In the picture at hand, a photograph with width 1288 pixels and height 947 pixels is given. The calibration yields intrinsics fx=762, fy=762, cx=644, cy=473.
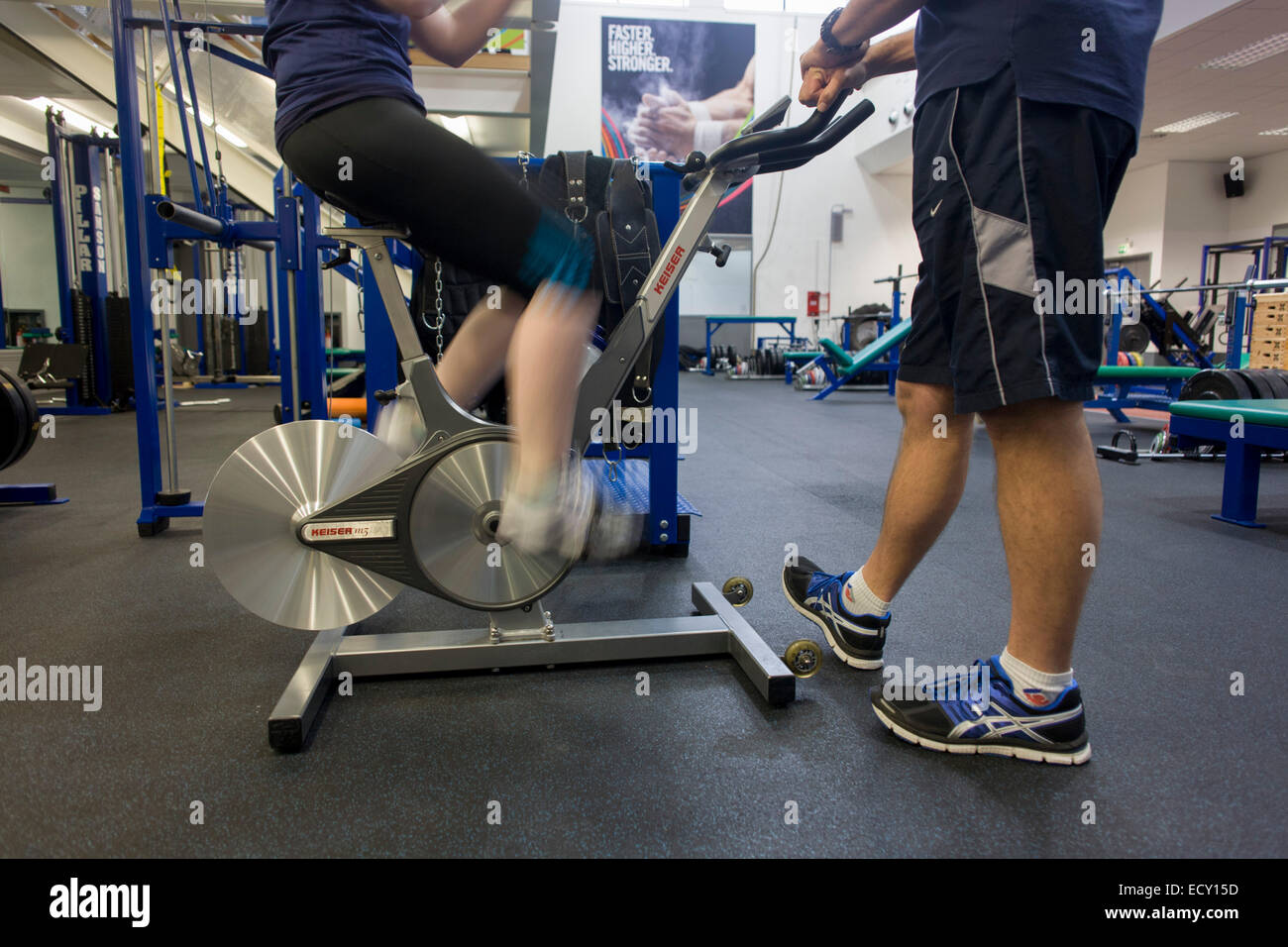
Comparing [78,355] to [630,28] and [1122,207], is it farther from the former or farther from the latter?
[1122,207]

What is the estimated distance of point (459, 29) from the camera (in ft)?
3.76

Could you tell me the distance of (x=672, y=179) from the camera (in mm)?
1834

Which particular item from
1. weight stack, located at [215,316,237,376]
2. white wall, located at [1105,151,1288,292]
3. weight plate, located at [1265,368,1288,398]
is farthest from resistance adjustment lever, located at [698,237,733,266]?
white wall, located at [1105,151,1288,292]

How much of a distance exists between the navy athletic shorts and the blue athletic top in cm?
72

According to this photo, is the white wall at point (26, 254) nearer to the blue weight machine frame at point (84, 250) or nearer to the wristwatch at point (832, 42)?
the blue weight machine frame at point (84, 250)

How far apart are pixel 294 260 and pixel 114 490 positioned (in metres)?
1.12

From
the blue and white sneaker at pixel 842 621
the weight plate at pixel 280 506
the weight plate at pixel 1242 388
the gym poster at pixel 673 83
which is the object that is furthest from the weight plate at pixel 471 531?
the gym poster at pixel 673 83

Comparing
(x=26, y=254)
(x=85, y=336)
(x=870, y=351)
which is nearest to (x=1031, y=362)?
(x=870, y=351)

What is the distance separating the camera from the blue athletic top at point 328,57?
3.12 ft

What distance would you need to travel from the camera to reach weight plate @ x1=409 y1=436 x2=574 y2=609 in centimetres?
109

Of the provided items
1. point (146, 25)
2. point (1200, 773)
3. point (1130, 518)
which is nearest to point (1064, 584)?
point (1200, 773)

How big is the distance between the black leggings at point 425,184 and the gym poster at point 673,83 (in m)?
10.9

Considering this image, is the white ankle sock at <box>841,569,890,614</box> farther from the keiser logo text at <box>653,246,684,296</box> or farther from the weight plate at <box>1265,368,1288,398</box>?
the weight plate at <box>1265,368,1288,398</box>
